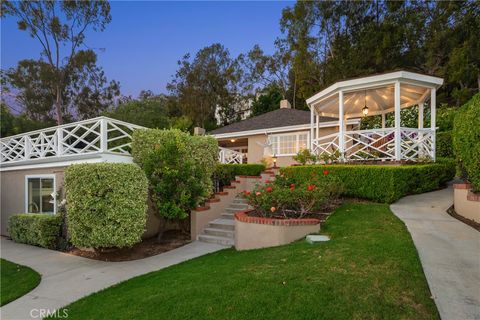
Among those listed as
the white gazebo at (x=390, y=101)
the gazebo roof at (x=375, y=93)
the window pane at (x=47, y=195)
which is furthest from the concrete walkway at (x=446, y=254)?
the window pane at (x=47, y=195)

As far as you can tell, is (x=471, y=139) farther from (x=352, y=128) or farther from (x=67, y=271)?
(x=67, y=271)

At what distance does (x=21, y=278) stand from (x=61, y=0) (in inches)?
1167

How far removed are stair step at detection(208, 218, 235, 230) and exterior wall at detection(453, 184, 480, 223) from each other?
18.3ft

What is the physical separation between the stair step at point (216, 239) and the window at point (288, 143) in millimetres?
8709

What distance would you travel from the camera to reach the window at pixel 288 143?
15602 mm

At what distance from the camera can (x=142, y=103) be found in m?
30.7

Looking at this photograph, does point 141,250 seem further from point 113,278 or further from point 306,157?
point 306,157

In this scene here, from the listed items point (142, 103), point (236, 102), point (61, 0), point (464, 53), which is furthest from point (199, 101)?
point (464, 53)

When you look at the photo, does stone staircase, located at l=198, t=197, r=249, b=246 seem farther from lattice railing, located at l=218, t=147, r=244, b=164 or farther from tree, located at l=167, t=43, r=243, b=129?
tree, located at l=167, t=43, r=243, b=129

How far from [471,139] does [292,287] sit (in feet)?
17.2

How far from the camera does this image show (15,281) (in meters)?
5.81

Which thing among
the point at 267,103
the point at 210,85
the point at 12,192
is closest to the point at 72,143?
the point at 12,192

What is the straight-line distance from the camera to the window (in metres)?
15.6

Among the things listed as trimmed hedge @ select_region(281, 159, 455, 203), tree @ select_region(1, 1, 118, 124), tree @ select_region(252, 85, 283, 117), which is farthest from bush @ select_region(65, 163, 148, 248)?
tree @ select_region(1, 1, 118, 124)
